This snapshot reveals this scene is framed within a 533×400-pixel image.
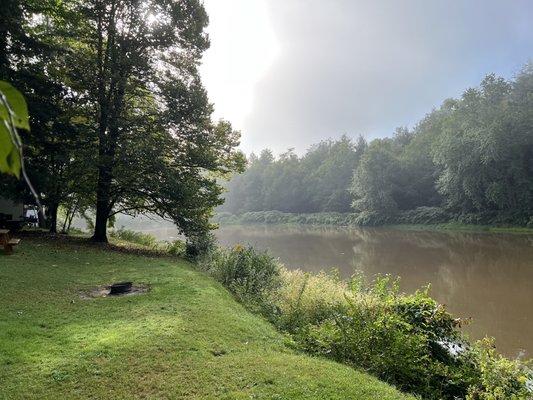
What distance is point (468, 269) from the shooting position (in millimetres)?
19094

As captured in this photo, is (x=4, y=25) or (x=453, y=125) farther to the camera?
(x=453, y=125)

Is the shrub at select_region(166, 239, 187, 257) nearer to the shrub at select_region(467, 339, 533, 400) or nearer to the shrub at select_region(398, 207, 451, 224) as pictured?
the shrub at select_region(467, 339, 533, 400)

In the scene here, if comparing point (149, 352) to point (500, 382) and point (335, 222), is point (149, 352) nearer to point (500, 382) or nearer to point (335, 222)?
point (500, 382)

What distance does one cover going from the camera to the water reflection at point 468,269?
11.3m

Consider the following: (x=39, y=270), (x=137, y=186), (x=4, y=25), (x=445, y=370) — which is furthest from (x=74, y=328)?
(x=4, y=25)

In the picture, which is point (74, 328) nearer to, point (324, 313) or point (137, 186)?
point (324, 313)

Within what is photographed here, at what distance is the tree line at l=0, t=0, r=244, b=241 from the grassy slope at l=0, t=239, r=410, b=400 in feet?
19.9

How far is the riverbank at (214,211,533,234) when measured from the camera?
37419mm

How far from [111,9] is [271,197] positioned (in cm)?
7254

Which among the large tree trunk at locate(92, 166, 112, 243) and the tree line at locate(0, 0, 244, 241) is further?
the large tree trunk at locate(92, 166, 112, 243)

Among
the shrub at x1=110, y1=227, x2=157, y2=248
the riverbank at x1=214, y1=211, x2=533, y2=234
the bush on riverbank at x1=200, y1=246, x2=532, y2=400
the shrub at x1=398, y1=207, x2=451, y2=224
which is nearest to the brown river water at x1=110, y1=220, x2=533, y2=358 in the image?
the bush on riverbank at x1=200, y1=246, x2=532, y2=400

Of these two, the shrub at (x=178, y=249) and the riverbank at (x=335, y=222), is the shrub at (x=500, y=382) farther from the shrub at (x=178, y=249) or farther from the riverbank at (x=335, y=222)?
the riverbank at (x=335, y=222)

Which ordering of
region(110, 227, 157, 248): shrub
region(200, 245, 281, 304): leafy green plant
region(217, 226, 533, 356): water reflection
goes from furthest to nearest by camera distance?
region(110, 227, 157, 248): shrub → region(217, 226, 533, 356): water reflection → region(200, 245, 281, 304): leafy green plant

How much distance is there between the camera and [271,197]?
286 feet
